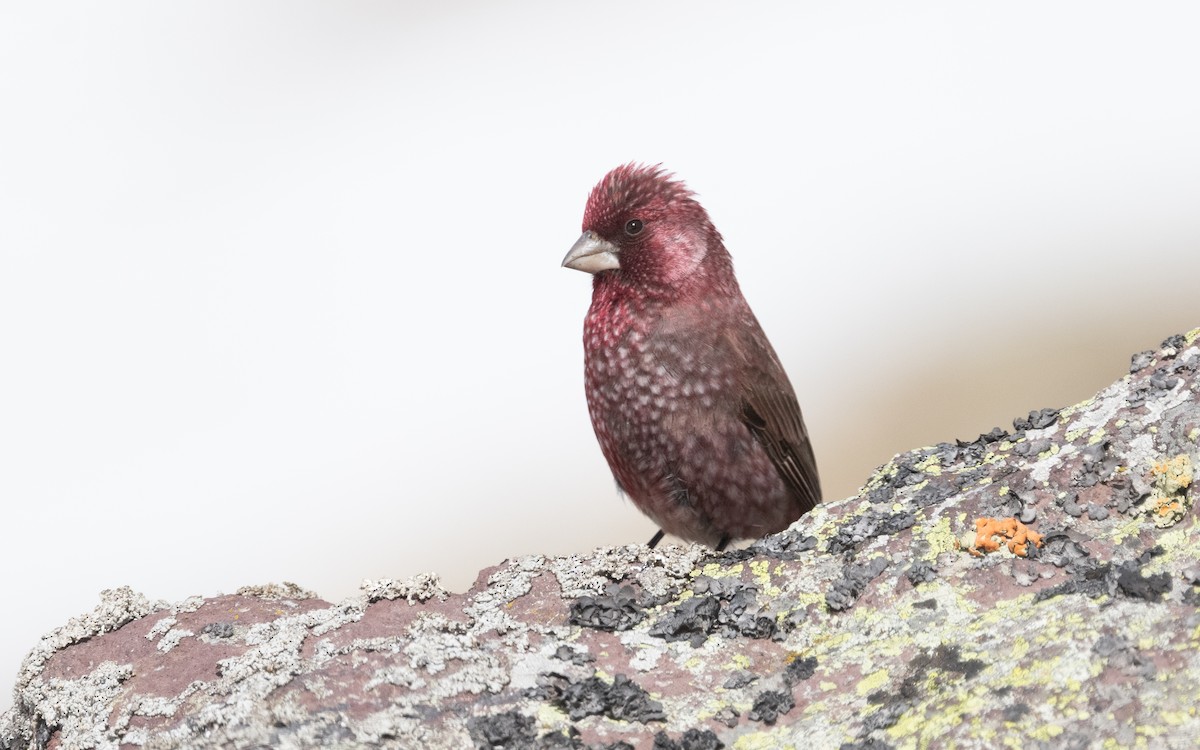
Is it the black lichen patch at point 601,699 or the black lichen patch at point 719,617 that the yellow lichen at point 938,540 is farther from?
the black lichen patch at point 601,699

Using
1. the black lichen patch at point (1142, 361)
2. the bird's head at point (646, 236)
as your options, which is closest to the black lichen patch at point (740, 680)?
the black lichen patch at point (1142, 361)

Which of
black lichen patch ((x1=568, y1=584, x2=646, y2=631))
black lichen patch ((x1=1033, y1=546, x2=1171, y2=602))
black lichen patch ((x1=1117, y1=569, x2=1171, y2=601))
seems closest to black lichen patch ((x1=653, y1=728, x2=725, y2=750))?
black lichen patch ((x1=568, y1=584, x2=646, y2=631))

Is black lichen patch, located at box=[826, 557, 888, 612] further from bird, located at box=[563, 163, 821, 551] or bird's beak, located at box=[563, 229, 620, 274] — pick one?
bird's beak, located at box=[563, 229, 620, 274]

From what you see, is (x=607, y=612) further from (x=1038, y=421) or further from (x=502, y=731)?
(x=1038, y=421)

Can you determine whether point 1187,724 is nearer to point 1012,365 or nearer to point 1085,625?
point 1085,625

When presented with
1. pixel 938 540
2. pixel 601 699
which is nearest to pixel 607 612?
pixel 601 699

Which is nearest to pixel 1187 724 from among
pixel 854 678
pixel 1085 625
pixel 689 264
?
pixel 1085 625

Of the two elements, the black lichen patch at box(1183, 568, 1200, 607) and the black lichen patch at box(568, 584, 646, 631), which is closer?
the black lichen patch at box(1183, 568, 1200, 607)
